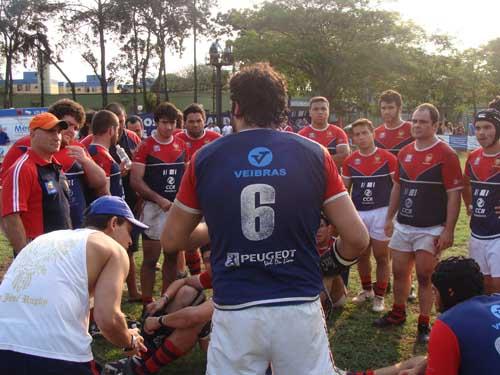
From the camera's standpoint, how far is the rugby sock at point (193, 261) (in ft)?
21.9

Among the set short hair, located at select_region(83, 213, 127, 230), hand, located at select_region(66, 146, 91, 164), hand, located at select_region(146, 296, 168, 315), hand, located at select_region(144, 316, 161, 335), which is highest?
hand, located at select_region(66, 146, 91, 164)

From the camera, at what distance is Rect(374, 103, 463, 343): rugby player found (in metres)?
5.04

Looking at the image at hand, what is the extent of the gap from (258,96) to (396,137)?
15.6 feet

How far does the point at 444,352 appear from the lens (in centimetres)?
257

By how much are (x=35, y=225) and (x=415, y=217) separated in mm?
3344

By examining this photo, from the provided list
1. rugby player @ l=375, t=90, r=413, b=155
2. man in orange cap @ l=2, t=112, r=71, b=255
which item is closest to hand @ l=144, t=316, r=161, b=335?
man in orange cap @ l=2, t=112, r=71, b=255

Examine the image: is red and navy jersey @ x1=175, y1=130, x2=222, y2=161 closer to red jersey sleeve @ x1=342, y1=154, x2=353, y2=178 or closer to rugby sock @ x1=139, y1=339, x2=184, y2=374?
red jersey sleeve @ x1=342, y1=154, x2=353, y2=178

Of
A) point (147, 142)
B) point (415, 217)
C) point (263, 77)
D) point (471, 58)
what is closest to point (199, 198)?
point (263, 77)

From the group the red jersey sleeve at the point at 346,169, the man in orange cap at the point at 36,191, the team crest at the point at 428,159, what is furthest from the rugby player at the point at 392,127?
the man in orange cap at the point at 36,191

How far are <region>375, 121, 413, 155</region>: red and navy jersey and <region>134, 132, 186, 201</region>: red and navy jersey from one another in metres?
2.64

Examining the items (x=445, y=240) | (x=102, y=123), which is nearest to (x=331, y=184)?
(x=445, y=240)

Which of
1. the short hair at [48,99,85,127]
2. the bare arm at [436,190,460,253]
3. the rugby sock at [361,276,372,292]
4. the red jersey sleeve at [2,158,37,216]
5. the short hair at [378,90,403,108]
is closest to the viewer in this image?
the red jersey sleeve at [2,158,37,216]

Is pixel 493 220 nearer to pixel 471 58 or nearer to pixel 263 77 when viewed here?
pixel 263 77

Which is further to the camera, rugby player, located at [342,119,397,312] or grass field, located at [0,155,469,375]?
rugby player, located at [342,119,397,312]
